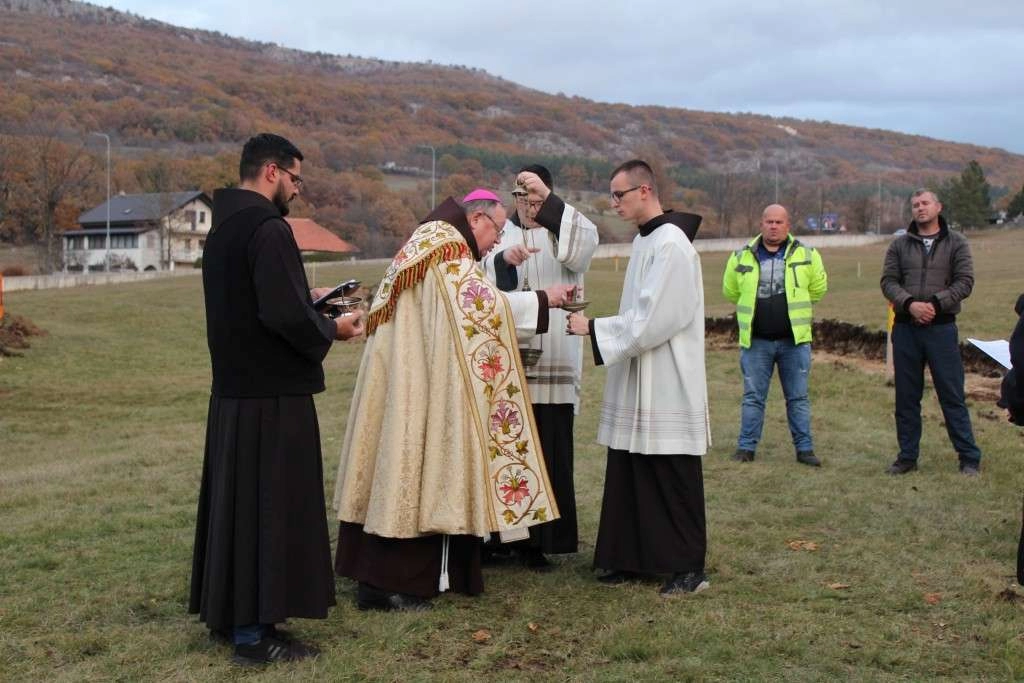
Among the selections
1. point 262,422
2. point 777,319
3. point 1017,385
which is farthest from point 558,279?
point 777,319

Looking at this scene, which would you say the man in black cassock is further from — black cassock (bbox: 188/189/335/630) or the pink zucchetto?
the pink zucchetto

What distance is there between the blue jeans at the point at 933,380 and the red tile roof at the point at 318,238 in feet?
231

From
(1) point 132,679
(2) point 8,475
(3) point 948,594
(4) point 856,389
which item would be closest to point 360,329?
(1) point 132,679

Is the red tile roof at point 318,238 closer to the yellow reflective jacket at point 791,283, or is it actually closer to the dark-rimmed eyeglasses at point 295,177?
the yellow reflective jacket at point 791,283

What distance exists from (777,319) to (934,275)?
141 centimetres

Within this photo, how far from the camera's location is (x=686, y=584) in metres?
6.05

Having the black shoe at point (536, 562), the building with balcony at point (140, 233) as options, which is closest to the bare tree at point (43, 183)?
the building with balcony at point (140, 233)

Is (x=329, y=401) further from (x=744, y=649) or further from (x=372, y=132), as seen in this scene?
(x=372, y=132)

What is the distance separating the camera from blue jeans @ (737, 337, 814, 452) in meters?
9.72

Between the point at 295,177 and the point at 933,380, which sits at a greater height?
the point at 295,177

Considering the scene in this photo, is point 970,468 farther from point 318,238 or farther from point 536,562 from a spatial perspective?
point 318,238

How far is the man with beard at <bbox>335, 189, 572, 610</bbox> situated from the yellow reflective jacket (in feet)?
14.4

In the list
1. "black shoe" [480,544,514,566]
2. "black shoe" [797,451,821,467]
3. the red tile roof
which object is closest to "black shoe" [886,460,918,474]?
"black shoe" [797,451,821,467]

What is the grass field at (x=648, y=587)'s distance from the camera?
4.90 m
